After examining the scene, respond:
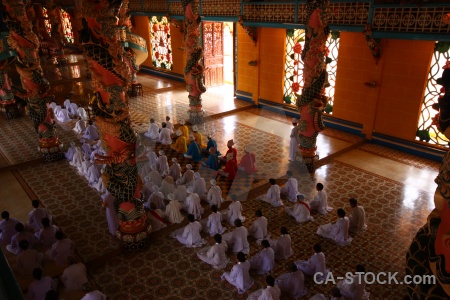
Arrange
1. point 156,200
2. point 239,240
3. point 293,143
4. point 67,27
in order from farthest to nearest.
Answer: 1. point 67,27
2. point 293,143
3. point 156,200
4. point 239,240

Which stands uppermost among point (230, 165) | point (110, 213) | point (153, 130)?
point (153, 130)

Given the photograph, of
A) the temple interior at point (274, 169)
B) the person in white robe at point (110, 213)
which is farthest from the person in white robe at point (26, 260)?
the person in white robe at point (110, 213)

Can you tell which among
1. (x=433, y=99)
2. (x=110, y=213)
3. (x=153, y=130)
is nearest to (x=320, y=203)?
(x=110, y=213)

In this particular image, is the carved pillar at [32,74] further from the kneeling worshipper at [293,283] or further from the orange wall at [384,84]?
the orange wall at [384,84]

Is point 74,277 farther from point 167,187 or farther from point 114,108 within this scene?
point 167,187

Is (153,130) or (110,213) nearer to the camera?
(110,213)

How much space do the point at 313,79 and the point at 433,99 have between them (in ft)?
14.7

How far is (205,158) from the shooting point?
12586 millimetres

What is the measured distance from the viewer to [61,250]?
758cm

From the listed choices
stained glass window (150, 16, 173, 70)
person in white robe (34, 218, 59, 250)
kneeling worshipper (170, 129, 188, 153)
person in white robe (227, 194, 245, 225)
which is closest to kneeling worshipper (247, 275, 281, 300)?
person in white robe (227, 194, 245, 225)

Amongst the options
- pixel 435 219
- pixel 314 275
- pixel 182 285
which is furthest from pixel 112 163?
pixel 435 219

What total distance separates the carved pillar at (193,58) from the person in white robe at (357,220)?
8.67 metres

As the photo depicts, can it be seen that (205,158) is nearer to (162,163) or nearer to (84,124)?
(162,163)

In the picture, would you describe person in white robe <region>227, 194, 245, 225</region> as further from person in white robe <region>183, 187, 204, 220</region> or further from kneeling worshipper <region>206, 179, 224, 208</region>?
person in white robe <region>183, 187, 204, 220</region>
